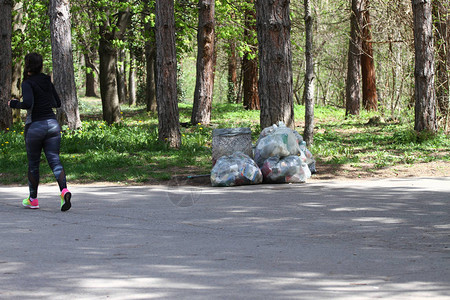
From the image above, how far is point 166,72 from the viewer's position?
1346cm

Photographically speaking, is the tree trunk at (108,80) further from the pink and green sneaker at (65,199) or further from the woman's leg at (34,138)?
the pink and green sneaker at (65,199)

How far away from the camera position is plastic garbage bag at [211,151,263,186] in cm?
952

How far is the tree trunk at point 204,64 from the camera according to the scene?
1841cm

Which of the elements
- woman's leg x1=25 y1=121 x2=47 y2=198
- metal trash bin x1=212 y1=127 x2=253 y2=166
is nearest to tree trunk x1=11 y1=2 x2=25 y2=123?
metal trash bin x1=212 y1=127 x2=253 y2=166

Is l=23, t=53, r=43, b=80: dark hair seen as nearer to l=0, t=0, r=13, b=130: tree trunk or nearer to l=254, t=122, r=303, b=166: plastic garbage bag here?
l=254, t=122, r=303, b=166: plastic garbage bag

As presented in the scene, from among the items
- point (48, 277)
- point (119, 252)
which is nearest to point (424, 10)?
point (119, 252)

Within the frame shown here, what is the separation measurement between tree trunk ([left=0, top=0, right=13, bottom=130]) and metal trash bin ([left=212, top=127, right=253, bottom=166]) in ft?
35.3

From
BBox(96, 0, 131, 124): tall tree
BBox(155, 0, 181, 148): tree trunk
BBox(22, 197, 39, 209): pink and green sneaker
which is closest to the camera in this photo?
BBox(22, 197, 39, 209): pink and green sneaker

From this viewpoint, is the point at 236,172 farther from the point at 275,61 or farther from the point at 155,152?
the point at 155,152

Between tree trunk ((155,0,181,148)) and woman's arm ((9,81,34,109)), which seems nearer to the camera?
woman's arm ((9,81,34,109))

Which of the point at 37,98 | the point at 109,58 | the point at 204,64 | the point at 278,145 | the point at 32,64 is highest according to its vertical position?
the point at 109,58

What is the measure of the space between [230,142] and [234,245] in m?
4.71

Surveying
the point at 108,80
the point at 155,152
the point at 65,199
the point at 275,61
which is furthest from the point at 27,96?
the point at 108,80

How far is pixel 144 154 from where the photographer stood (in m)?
12.7
